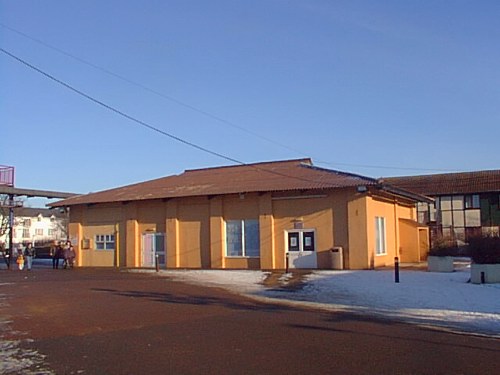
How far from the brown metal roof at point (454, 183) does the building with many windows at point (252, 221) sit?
66.8 feet

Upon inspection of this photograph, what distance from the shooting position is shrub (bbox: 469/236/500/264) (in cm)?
2114

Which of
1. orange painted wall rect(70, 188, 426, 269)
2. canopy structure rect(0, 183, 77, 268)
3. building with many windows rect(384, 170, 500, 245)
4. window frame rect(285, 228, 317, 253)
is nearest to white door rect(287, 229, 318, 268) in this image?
window frame rect(285, 228, 317, 253)

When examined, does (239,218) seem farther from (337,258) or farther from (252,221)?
(337,258)

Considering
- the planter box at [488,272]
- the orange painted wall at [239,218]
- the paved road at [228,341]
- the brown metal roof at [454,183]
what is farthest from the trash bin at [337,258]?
the brown metal roof at [454,183]

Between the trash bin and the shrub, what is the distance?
8808 mm

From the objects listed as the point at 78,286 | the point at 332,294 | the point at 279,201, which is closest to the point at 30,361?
the point at 332,294

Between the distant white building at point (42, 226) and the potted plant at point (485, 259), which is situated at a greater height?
the distant white building at point (42, 226)

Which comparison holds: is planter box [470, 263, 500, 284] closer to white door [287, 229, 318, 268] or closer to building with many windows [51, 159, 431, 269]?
building with many windows [51, 159, 431, 269]

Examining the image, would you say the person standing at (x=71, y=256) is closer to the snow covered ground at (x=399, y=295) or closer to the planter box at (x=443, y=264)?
the snow covered ground at (x=399, y=295)

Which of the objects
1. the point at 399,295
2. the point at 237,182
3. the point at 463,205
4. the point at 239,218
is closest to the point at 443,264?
the point at 399,295

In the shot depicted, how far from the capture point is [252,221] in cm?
3297

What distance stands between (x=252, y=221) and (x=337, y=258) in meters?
5.24

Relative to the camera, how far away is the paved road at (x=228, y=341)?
899 centimetres

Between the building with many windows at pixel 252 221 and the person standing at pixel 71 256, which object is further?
the person standing at pixel 71 256
